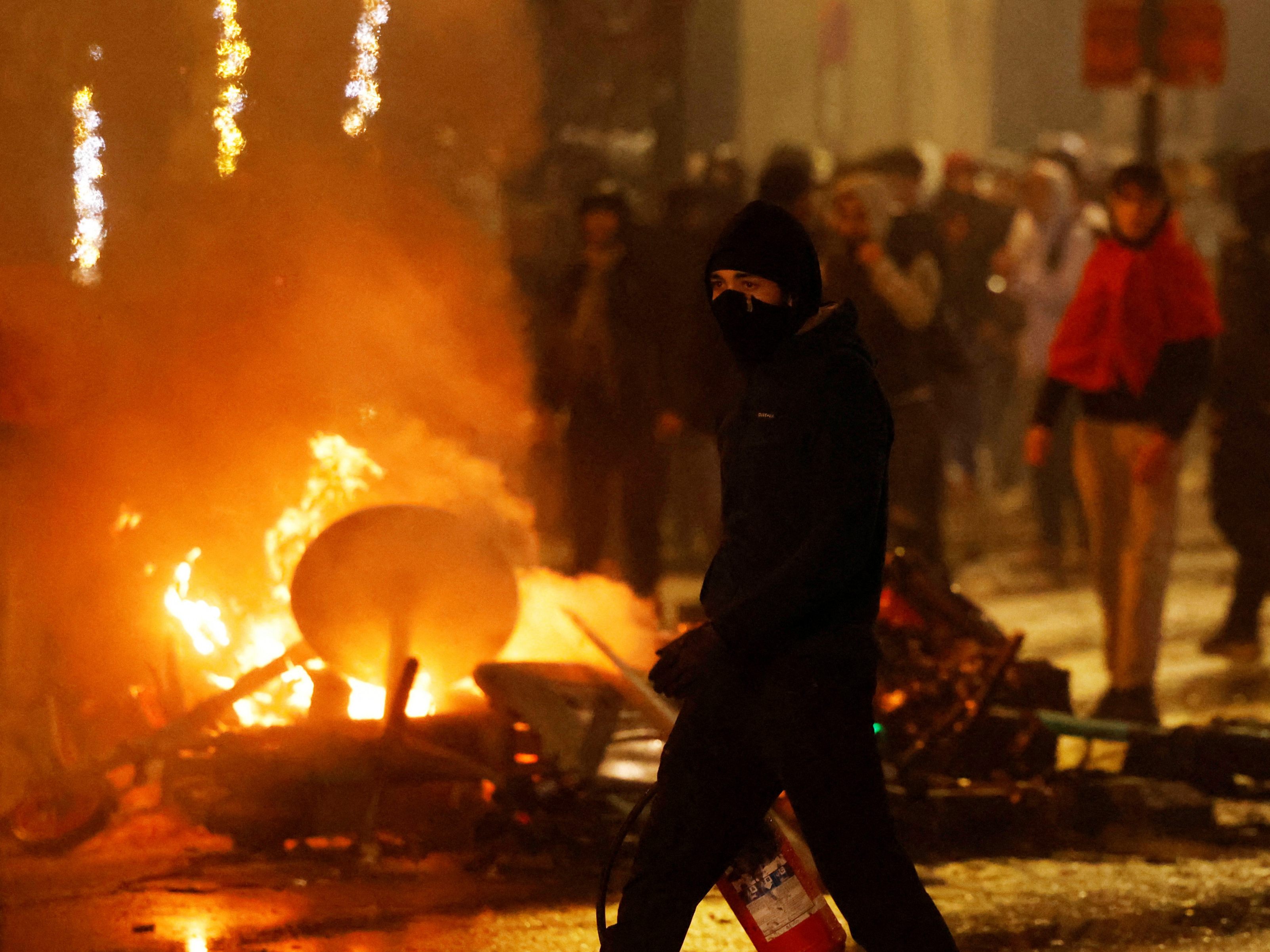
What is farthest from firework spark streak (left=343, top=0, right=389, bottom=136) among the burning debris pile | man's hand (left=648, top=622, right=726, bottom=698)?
man's hand (left=648, top=622, right=726, bottom=698)

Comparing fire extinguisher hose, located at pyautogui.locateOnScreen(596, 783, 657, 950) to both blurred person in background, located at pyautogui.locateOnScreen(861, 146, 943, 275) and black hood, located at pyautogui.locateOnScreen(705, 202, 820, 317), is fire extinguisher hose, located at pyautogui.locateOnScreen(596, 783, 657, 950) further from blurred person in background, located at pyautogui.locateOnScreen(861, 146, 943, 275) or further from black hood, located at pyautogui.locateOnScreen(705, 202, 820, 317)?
blurred person in background, located at pyautogui.locateOnScreen(861, 146, 943, 275)

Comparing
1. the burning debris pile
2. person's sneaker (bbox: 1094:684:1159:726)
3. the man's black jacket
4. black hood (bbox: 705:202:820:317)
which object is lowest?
person's sneaker (bbox: 1094:684:1159:726)

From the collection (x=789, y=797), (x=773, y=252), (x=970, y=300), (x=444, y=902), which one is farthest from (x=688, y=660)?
(x=970, y=300)

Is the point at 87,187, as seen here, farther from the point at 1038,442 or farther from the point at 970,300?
the point at 970,300

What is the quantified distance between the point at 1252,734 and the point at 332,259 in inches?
156

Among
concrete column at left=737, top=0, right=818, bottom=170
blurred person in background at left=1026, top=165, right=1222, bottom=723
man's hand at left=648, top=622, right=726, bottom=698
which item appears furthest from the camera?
concrete column at left=737, top=0, right=818, bottom=170

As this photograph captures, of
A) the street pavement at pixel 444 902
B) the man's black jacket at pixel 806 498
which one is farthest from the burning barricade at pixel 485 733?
the man's black jacket at pixel 806 498

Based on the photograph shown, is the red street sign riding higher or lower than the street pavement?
higher

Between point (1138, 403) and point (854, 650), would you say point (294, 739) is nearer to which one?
point (854, 650)

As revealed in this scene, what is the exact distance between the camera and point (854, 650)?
3863 mm

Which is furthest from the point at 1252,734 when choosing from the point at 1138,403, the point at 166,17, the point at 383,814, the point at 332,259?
the point at 166,17

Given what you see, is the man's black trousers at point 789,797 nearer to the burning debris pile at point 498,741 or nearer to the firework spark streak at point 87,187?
the burning debris pile at point 498,741

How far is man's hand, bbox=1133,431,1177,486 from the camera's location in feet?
25.7

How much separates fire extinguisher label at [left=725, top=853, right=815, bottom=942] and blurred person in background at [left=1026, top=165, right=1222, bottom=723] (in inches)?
162
